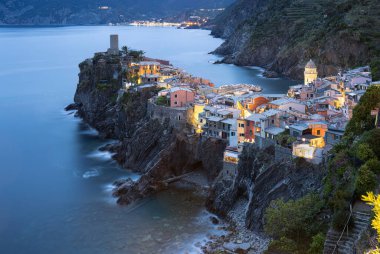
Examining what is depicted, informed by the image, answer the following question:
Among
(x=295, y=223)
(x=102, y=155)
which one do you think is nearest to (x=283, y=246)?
(x=295, y=223)

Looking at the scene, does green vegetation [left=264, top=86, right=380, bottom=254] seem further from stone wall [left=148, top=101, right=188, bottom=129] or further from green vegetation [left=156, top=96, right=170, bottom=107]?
green vegetation [left=156, top=96, right=170, bottom=107]

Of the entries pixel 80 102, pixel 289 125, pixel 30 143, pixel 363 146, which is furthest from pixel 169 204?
pixel 80 102

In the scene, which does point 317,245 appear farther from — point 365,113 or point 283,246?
point 365,113

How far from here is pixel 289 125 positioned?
2873 cm

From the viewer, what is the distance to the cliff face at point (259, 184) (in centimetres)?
2502

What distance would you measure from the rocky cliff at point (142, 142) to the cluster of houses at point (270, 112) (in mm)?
1200

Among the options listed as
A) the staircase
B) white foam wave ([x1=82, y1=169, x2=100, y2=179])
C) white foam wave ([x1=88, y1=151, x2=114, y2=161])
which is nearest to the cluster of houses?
white foam wave ([x1=88, y1=151, x2=114, y2=161])

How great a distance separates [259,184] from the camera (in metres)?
27.5

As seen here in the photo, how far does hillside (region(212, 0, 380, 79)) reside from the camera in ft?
231

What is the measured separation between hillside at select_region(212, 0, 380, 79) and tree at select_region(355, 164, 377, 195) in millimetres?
28962

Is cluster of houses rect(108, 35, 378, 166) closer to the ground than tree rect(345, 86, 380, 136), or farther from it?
closer to the ground

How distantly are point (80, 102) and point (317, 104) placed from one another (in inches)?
1140

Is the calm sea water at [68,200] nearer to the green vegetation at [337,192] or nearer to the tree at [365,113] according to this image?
the green vegetation at [337,192]

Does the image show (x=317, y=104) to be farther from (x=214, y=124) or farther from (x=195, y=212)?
(x=195, y=212)
